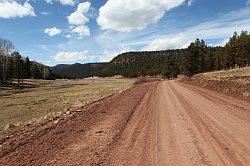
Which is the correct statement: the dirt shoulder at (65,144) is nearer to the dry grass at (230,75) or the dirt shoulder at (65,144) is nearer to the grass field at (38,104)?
the grass field at (38,104)

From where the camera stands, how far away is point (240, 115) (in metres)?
17.6

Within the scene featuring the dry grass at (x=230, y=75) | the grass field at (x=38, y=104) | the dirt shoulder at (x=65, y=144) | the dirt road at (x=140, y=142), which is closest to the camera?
the dirt road at (x=140, y=142)

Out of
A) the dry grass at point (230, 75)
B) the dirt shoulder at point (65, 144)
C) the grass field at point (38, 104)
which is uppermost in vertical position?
the dry grass at point (230, 75)

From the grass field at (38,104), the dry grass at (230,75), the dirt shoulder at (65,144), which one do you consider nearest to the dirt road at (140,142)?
the dirt shoulder at (65,144)

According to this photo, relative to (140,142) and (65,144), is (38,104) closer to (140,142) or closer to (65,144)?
(65,144)

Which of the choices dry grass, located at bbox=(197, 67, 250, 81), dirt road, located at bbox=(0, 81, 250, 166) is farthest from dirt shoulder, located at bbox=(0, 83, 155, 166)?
dry grass, located at bbox=(197, 67, 250, 81)

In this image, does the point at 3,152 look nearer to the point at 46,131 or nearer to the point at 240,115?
the point at 46,131

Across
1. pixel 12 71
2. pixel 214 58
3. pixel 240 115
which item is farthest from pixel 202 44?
pixel 240 115

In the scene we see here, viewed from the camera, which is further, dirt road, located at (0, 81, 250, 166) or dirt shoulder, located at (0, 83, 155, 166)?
dirt shoulder, located at (0, 83, 155, 166)

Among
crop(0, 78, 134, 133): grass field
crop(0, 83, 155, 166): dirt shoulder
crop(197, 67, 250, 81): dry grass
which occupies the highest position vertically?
crop(197, 67, 250, 81): dry grass

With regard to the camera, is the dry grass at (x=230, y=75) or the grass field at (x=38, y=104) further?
the dry grass at (x=230, y=75)

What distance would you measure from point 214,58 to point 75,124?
118516 millimetres

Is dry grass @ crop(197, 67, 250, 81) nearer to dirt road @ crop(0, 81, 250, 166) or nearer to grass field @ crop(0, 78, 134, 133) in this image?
grass field @ crop(0, 78, 134, 133)

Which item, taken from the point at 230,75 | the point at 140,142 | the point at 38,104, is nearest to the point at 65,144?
the point at 140,142
